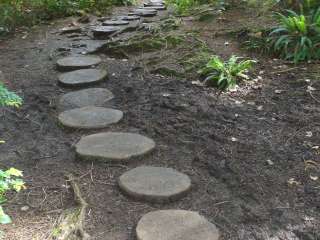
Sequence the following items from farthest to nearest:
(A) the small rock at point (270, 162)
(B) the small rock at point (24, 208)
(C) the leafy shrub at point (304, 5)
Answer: (C) the leafy shrub at point (304, 5) < (A) the small rock at point (270, 162) < (B) the small rock at point (24, 208)

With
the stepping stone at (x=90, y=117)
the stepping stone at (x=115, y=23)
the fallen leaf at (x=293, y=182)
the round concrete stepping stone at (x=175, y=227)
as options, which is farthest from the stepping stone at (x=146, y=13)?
the round concrete stepping stone at (x=175, y=227)

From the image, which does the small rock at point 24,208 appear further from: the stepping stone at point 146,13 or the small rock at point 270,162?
the stepping stone at point 146,13

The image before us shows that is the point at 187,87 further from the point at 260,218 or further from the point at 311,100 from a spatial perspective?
the point at 260,218

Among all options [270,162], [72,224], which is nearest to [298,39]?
[270,162]

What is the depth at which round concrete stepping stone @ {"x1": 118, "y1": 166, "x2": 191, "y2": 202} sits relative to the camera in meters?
2.74

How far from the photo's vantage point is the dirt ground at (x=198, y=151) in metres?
2.59

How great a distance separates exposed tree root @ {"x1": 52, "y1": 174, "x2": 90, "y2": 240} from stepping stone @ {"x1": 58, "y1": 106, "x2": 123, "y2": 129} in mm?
1080

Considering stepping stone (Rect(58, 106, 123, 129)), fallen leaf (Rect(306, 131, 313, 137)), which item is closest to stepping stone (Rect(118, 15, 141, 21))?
stepping stone (Rect(58, 106, 123, 129))

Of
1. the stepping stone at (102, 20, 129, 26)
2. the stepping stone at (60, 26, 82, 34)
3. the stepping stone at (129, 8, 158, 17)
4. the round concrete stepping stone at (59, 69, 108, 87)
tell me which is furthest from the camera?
the stepping stone at (129, 8, 158, 17)

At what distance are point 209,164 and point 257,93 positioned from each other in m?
1.44

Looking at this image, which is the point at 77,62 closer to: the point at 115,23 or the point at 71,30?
the point at 71,30

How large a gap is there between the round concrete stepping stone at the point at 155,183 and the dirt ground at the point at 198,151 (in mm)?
57

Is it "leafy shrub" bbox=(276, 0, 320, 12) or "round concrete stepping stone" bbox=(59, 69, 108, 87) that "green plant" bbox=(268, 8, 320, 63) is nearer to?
"leafy shrub" bbox=(276, 0, 320, 12)

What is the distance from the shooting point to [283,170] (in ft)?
9.97
